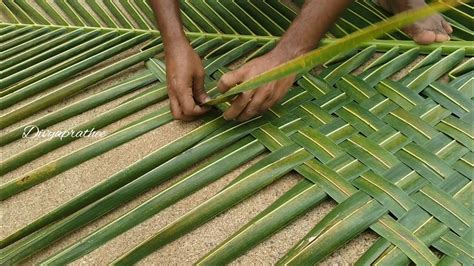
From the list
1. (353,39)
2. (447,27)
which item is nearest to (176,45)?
(447,27)

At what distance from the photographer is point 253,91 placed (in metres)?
0.88

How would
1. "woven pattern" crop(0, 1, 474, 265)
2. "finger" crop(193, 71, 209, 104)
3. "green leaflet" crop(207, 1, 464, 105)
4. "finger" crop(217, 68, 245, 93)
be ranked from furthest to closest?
"finger" crop(193, 71, 209, 104) → "finger" crop(217, 68, 245, 93) → "woven pattern" crop(0, 1, 474, 265) → "green leaflet" crop(207, 1, 464, 105)

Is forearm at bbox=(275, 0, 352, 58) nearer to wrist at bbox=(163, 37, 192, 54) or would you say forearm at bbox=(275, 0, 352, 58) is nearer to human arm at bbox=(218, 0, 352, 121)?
human arm at bbox=(218, 0, 352, 121)

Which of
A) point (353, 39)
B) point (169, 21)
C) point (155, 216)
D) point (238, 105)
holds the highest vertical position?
point (353, 39)

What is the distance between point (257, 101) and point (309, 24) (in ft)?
0.61

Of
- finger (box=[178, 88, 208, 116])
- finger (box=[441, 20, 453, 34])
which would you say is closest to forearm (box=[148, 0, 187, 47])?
finger (box=[178, 88, 208, 116])

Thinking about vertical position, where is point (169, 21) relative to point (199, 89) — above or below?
above

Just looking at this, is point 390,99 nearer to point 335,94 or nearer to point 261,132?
point 335,94

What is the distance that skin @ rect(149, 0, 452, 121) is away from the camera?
887 mm

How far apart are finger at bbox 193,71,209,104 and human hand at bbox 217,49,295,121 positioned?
0.29 feet

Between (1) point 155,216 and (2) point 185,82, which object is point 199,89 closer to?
(2) point 185,82

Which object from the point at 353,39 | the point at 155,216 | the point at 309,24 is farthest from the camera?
the point at 309,24

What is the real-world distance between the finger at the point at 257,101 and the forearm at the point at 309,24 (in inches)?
3.6

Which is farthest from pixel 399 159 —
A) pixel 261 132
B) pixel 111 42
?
pixel 111 42
